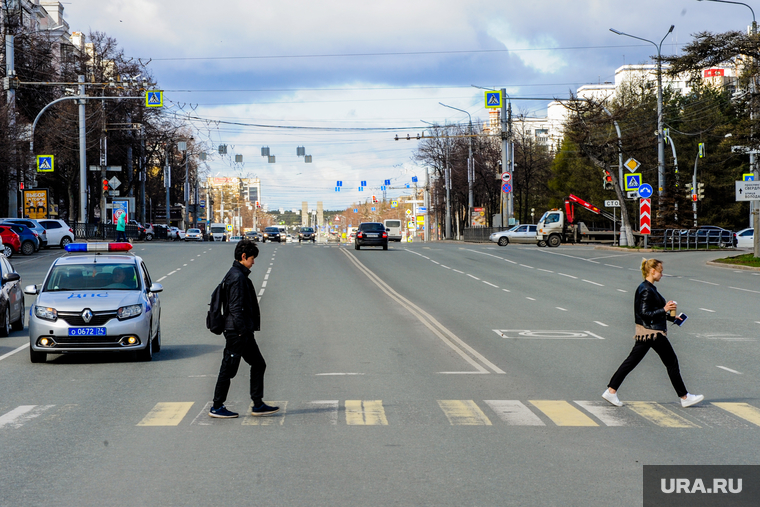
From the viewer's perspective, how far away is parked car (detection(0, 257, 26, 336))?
16.9 meters

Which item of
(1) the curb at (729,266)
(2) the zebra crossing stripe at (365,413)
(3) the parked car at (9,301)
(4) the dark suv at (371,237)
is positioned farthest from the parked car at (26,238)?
(2) the zebra crossing stripe at (365,413)

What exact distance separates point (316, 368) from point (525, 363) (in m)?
2.99

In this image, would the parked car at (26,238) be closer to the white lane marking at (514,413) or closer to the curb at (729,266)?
the curb at (729,266)

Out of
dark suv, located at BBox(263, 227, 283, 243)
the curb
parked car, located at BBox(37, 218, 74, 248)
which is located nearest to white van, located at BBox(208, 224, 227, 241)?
dark suv, located at BBox(263, 227, 283, 243)

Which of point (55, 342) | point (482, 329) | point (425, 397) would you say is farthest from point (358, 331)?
point (425, 397)

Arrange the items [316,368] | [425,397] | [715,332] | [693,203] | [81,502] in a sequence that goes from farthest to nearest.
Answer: [693,203], [715,332], [316,368], [425,397], [81,502]

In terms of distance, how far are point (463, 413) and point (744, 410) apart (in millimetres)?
2899

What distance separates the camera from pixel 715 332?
17.0 m

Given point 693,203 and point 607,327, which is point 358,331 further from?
point 693,203

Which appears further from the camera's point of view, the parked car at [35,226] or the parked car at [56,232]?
the parked car at [56,232]

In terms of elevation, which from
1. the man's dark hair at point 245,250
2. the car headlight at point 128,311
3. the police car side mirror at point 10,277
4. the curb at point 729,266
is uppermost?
the man's dark hair at point 245,250

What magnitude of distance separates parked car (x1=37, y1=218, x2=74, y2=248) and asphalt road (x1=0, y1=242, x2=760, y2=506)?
31372mm

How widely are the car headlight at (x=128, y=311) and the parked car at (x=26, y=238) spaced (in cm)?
3509

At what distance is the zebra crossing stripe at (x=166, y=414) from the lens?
28.4 feet
